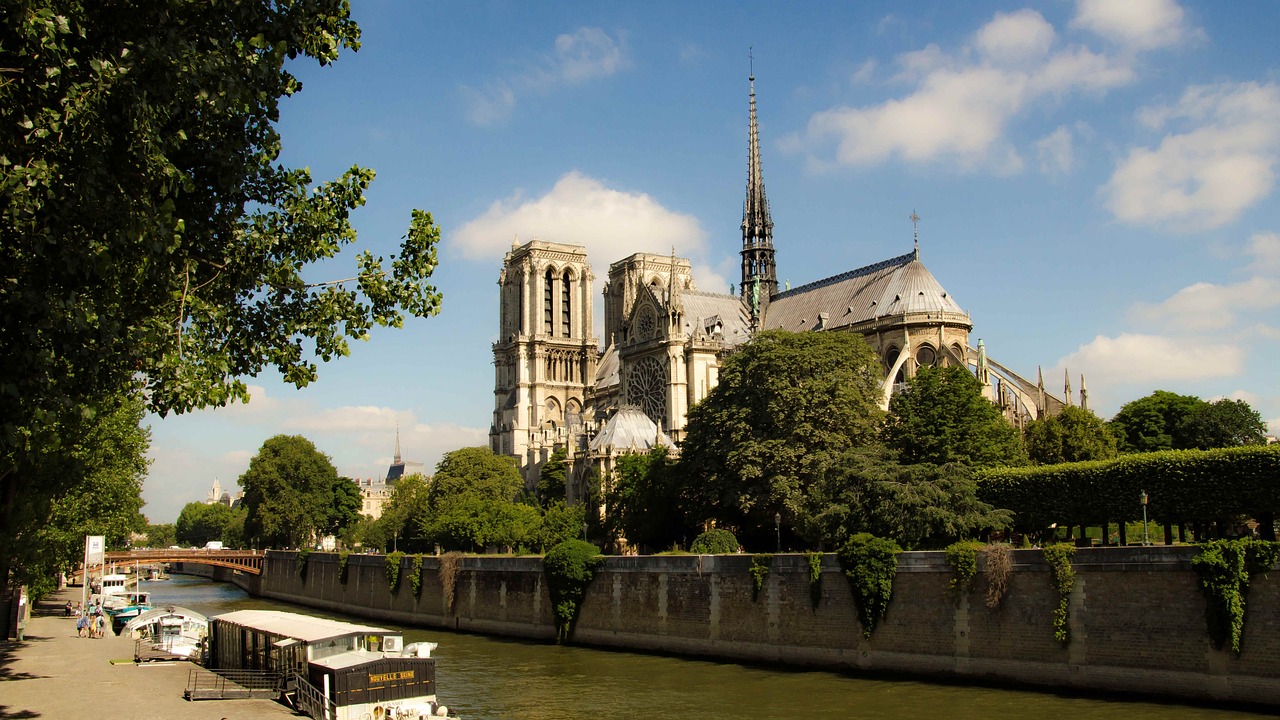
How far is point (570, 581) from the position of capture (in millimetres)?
43344

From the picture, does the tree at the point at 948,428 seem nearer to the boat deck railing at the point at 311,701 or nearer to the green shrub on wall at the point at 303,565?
the boat deck railing at the point at 311,701

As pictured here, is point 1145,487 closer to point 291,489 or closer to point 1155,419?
point 1155,419

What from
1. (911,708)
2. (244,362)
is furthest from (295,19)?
(911,708)

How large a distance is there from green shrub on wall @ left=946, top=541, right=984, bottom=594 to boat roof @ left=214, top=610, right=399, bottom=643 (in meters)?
14.3

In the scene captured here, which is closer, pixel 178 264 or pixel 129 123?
pixel 129 123

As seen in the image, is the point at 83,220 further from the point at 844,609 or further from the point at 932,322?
the point at 932,322

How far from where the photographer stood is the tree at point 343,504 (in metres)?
99.7

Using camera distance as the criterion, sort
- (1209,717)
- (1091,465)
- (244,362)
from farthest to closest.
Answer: (1091,465) < (1209,717) < (244,362)

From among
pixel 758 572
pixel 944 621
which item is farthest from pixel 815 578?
pixel 944 621

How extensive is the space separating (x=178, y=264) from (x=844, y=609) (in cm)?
2259

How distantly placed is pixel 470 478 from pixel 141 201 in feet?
212

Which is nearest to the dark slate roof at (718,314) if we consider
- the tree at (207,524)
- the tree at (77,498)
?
the tree at (77,498)

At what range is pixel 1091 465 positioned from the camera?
3847cm

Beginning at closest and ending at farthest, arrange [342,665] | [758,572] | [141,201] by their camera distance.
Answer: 1. [141,201]
2. [342,665]
3. [758,572]
